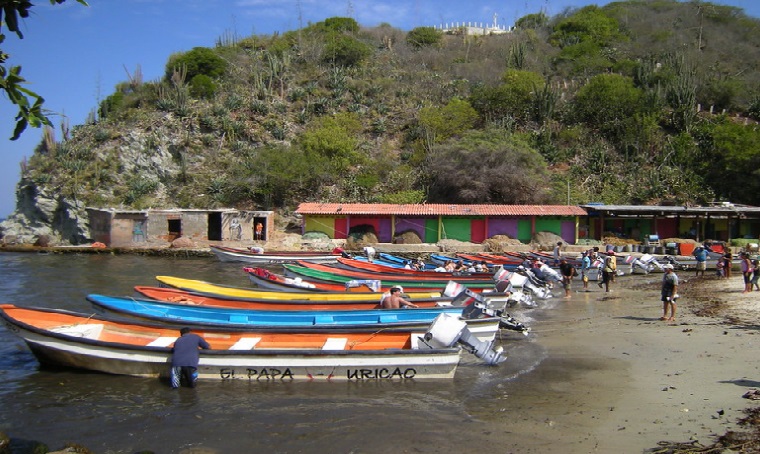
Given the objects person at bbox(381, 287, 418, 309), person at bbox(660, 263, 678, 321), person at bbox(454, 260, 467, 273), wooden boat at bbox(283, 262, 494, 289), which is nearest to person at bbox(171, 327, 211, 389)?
person at bbox(381, 287, 418, 309)

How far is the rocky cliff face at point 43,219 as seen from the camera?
140ft

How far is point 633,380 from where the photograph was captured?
10438 millimetres

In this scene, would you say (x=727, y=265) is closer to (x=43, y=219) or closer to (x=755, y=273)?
(x=755, y=273)

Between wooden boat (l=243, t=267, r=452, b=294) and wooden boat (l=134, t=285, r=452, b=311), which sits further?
wooden boat (l=243, t=267, r=452, b=294)

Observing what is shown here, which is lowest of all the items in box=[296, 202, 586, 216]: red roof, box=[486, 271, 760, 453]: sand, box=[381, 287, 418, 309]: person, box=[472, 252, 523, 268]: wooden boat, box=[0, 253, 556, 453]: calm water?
box=[0, 253, 556, 453]: calm water

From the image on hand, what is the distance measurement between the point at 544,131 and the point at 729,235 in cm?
1981

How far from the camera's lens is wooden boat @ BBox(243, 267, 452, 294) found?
18.2 metres

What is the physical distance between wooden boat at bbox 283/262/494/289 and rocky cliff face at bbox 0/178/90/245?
26813mm

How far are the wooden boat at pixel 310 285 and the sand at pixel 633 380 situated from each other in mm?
4883

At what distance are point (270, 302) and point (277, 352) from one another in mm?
4245

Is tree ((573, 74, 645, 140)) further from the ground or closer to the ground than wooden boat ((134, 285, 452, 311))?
further from the ground

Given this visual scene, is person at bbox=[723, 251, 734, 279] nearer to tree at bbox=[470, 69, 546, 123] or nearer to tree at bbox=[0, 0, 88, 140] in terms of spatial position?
tree at bbox=[0, 0, 88, 140]

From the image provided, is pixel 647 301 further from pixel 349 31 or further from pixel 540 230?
pixel 349 31

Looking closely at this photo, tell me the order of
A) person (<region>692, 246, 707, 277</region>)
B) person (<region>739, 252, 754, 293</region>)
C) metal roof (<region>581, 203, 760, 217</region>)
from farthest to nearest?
metal roof (<region>581, 203, 760, 217</region>)
person (<region>692, 246, 707, 277</region>)
person (<region>739, 252, 754, 293</region>)
